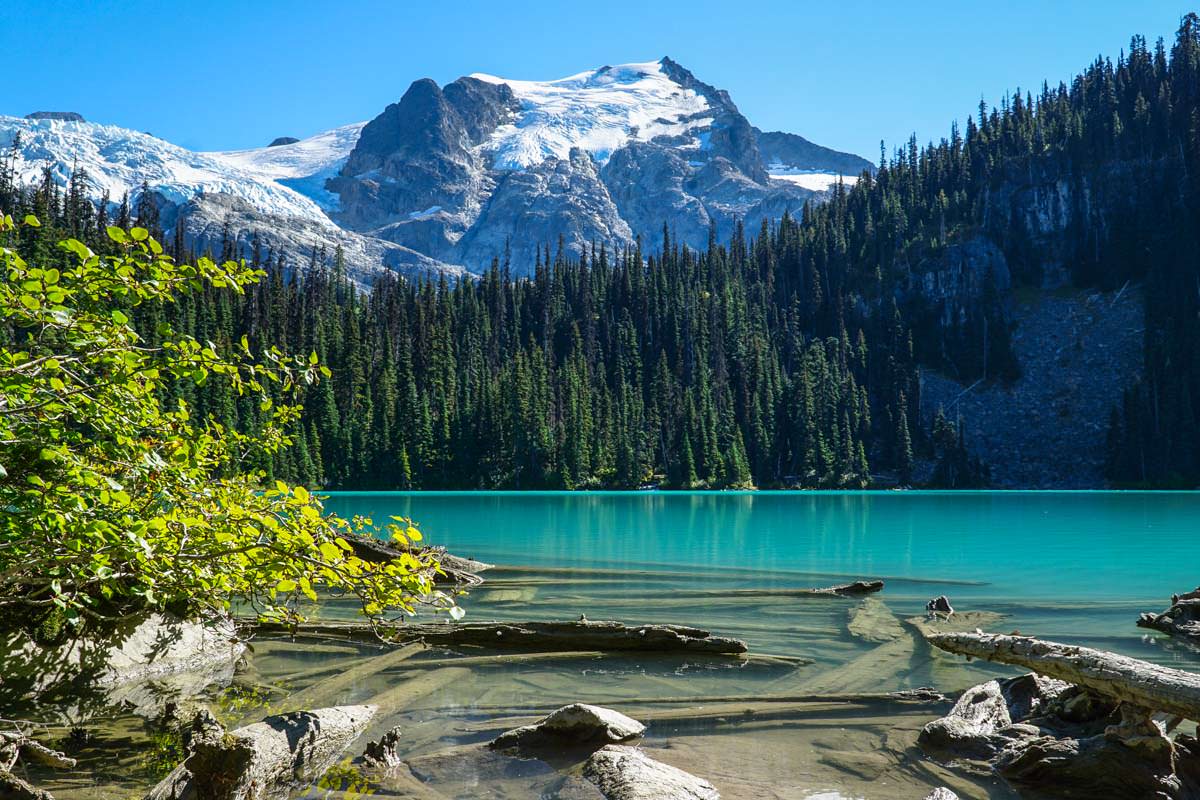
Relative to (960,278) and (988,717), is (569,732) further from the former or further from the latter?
(960,278)

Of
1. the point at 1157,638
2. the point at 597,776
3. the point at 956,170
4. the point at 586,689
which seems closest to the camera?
the point at 597,776

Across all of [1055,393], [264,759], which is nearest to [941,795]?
[264,759]

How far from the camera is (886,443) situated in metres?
144

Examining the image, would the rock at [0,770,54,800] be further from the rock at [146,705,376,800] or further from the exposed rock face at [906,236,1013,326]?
the exposed rock face at [906,236,1013,326]

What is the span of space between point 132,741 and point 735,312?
164 meters

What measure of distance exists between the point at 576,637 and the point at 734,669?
8.75 feet

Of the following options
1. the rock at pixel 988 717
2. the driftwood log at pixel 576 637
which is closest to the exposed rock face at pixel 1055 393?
the driftwood log at pixel 576 637

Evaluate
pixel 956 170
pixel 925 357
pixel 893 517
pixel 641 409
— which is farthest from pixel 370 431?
pixel 956 170

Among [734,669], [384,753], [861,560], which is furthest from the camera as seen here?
[861,560]

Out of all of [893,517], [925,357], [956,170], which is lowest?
[893,517]

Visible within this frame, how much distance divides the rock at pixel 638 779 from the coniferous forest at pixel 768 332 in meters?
107

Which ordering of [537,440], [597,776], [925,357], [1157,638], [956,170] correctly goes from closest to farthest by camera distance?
[597,776], [1157,638], [537,440], [925,357], [956,170]

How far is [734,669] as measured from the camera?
12.6 m

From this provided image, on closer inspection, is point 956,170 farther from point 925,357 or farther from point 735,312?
point 735,312
